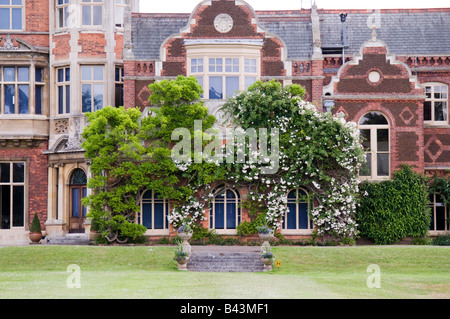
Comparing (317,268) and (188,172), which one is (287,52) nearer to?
(188,172)

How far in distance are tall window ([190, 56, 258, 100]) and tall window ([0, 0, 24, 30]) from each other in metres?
8.08

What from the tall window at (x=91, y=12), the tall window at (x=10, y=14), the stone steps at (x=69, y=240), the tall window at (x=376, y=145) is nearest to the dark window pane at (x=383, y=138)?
the tall window at (x=376, y=145)

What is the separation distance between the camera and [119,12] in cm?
3544

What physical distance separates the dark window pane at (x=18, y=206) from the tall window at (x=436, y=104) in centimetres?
1793

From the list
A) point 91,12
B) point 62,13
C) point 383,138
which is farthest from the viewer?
point 62,13

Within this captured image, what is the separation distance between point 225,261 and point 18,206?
12104 millimetres

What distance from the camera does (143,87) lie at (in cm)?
3372

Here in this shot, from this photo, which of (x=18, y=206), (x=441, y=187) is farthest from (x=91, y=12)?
(x=441, y=187)

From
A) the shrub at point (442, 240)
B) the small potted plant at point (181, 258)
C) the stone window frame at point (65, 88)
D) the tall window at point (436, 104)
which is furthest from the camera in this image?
the tall window at point (436, 104)

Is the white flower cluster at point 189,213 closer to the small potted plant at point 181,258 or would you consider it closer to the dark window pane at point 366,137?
the small potted plant at point 181,258

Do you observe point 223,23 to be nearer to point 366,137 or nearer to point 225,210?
point 366,137

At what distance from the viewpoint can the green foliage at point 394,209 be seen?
31.9 m

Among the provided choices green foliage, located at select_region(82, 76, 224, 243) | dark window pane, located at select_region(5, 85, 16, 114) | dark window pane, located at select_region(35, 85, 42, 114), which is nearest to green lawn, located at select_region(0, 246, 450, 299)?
green foliage, located at select_region(82, 76, 224, 243)

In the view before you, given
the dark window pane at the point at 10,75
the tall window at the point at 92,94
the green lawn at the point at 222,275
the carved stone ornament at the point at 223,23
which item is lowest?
the green lawn at the point at 222,275
